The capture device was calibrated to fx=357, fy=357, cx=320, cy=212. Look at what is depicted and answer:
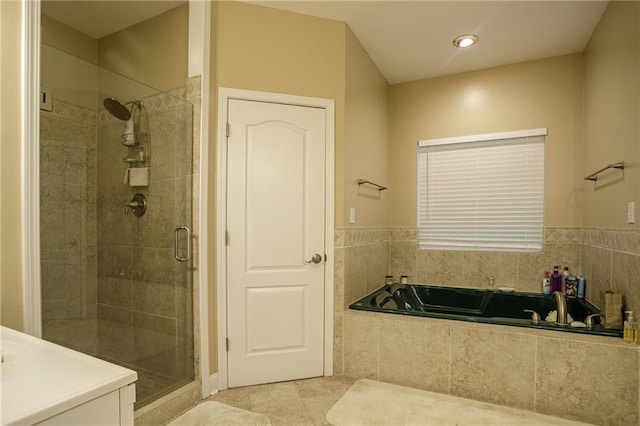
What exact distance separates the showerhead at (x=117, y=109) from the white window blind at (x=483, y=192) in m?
2.66

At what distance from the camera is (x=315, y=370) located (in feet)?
8.60

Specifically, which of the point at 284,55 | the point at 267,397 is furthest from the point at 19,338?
the point at 284,55

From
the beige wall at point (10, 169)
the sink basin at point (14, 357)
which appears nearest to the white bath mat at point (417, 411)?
the sink basin at point (14, 357)

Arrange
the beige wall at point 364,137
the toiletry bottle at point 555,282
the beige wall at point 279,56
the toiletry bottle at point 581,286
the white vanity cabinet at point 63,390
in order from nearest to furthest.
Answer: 1. the white vanity cabinet at point 63,390
2. the beige wall at point 279,56
3. the beige wall at point 364,137
4. the toiletry bottle at point 581,286
5. the toiletry bottle at point 555,282

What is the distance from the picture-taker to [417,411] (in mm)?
2135

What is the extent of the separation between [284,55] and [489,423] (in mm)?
2686

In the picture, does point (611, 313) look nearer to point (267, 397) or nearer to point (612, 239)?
point (612, 239)

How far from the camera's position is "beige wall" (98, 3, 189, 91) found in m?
2.54

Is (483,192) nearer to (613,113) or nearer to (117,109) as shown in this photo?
(613,113)

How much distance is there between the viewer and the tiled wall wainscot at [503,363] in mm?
1987

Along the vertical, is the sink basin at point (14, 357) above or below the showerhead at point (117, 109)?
below

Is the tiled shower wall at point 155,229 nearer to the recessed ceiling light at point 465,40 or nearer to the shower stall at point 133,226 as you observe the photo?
the shower stall at point 133,226

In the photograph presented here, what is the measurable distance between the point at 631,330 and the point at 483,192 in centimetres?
170

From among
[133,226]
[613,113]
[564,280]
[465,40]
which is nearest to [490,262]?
[564,280]
